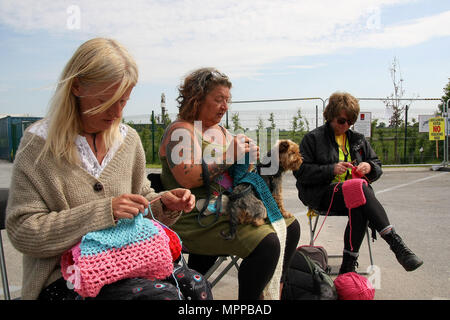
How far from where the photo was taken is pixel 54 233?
4.94 ft

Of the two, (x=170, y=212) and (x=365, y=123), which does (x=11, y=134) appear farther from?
(x=170, y=212)

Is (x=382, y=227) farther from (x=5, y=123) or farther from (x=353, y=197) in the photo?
(x=5, y=123)

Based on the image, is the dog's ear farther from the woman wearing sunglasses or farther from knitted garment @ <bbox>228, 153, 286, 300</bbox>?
the woman wearing sunglasses

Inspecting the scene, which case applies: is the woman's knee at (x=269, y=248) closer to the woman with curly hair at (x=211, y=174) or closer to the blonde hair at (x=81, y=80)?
the woman with curly hair at (x=211, y=174)

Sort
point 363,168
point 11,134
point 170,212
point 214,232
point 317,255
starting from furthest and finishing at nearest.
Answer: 1. point 11,134
2. point 363,168
3. point 317,255
4. point 214,232
5. point 170,212

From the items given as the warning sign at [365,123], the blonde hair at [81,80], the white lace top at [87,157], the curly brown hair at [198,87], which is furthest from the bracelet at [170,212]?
the warning sign at [365,123]

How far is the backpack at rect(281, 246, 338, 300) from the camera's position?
288 centimetres

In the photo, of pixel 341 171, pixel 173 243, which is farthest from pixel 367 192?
pixel 173 243

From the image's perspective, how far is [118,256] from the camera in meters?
1.47

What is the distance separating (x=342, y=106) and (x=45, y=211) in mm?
2964

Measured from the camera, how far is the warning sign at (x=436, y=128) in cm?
1288

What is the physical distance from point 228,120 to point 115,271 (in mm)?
10830
